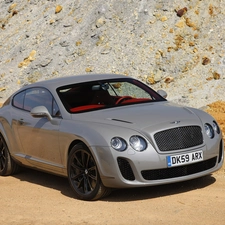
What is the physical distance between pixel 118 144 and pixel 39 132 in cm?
156

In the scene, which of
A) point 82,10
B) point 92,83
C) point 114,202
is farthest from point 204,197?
point 82,10

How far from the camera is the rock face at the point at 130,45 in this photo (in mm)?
19594

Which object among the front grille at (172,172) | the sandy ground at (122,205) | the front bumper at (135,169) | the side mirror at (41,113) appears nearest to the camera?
the sandy ground at (122,205)

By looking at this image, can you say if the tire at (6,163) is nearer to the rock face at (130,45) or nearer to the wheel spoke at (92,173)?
the wheel spoke at (92,173)

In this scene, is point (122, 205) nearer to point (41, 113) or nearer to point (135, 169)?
point (135, 169)

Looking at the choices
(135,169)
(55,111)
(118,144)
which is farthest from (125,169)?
(55,111)

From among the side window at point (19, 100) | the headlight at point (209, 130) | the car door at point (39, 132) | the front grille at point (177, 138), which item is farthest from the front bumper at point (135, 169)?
the side window at point (19, 100)

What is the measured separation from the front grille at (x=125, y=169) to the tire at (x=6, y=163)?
269 cm

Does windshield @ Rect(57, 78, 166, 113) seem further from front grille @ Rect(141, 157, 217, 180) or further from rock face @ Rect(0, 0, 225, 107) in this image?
rock face @ Rect(0, 0, 225, 107)

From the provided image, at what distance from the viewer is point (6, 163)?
10203mm

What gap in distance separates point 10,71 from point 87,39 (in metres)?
2.95

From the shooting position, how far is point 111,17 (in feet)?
74.8

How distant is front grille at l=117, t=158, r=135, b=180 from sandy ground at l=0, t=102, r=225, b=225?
0.30 metres

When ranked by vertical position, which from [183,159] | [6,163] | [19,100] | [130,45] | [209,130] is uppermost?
[19,100]
